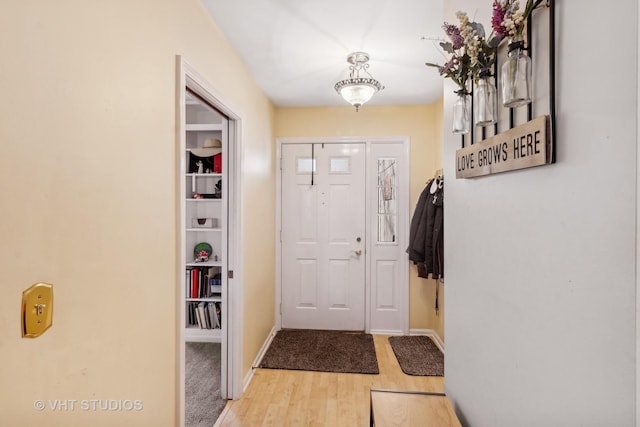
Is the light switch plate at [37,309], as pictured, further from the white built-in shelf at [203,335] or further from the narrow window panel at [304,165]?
the narrow window panel at [304,165]

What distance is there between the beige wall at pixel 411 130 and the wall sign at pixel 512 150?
95.1 inches

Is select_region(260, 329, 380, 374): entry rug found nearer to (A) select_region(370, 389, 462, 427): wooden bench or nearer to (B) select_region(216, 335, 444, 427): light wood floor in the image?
(B) select_region(216, 335, 444, 427): light wood floor

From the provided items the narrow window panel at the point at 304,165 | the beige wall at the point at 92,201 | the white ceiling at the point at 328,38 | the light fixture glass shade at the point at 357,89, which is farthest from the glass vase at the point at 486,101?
the narrow window panel at the point at 304,165

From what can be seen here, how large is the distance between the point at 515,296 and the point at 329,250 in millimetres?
2805

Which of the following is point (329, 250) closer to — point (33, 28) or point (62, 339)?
point (62, 339)

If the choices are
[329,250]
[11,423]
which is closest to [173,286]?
[11,423]

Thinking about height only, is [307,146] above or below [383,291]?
above

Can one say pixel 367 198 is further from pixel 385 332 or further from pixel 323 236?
pixel 385 332

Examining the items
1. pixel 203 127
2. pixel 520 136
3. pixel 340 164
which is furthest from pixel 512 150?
pixel 203 127

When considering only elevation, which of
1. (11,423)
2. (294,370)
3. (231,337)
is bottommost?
(294,370)

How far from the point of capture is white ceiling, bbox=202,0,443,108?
1.83 metres

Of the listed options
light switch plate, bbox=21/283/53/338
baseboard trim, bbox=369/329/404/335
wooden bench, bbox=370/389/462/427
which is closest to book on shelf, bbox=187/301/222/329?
baseboard trim, bbox=369/329/404/335

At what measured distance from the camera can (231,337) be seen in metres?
2.40

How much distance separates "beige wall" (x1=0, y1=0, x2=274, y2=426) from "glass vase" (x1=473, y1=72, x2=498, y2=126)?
3.84 ft
